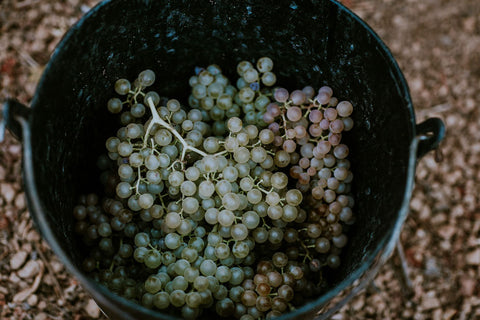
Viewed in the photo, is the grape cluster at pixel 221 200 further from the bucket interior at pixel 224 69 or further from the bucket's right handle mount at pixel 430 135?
the bucket's right handle mount at pixel 430 135

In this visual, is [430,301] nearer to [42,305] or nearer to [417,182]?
[417,182]

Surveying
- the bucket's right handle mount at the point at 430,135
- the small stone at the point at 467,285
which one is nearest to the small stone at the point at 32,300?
the bucket's right handle mount at the point at 430,135

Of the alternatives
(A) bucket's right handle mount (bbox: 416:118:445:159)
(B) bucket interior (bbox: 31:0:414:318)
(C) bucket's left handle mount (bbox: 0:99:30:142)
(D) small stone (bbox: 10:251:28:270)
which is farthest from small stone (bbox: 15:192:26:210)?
(A) bucket's right handle mount (bbox: 416:118:445:159)

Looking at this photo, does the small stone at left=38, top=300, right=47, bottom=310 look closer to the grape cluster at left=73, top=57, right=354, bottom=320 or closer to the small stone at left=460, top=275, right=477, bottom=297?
the grape cluster at left=73, top=57, right=354, bottom=320

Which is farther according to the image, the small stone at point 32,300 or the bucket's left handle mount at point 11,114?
the small stone at point 32,300

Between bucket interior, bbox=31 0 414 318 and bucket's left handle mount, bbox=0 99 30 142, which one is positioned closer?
bucket's left handle mount, bbox=0 99 30 142

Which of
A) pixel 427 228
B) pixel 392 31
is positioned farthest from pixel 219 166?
pixel 392 31
